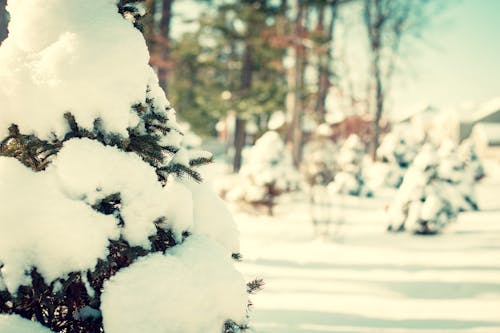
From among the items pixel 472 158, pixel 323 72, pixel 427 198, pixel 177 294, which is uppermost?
pixel 323 72

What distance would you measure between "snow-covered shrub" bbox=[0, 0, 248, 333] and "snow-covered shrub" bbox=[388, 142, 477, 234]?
6.95 metres

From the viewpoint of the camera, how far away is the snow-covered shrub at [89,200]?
6.22 feet

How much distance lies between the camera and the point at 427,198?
8.28 metres

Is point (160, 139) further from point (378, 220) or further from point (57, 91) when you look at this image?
point (378, 220)

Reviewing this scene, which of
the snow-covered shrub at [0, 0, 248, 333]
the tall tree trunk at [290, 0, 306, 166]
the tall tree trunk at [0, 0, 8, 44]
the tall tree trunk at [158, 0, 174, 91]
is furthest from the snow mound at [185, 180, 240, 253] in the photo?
the tall tree trunk at [290, 0, 306, 166]

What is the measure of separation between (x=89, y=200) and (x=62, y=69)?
0.68 m

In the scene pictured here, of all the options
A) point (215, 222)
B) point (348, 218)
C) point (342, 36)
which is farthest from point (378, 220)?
point (342, 36)

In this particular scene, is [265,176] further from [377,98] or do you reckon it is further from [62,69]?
[377,98]

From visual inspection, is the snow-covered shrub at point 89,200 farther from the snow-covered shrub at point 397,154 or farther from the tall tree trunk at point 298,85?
the snow-covered shrub at point 397,154

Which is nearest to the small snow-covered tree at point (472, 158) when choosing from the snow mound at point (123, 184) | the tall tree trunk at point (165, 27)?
the tall tree trunk at point (165, 27)

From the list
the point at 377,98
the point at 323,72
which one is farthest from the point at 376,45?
the point at 323,72

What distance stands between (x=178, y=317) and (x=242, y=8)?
51.0 feet

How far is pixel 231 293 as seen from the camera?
2.14 meters

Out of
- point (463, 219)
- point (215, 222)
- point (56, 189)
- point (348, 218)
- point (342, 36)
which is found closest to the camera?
point (56, 189)
